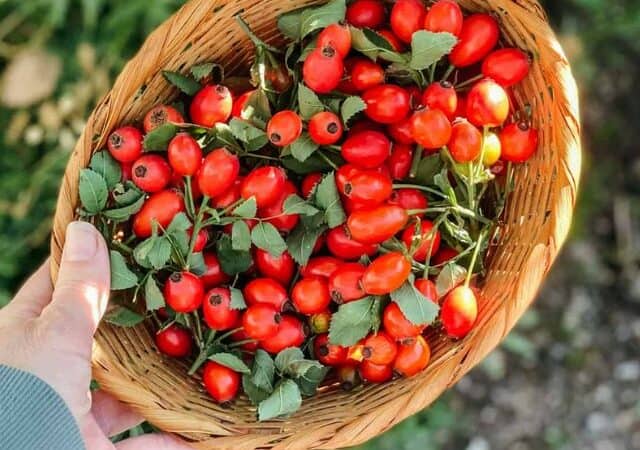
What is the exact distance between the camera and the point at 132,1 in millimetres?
2416

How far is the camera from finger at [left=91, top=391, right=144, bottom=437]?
76.4 inches

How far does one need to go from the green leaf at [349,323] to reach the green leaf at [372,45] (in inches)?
19.1

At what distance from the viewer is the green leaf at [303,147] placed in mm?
1799

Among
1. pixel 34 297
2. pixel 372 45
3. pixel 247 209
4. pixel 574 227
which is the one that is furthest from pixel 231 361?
pixel 574 227

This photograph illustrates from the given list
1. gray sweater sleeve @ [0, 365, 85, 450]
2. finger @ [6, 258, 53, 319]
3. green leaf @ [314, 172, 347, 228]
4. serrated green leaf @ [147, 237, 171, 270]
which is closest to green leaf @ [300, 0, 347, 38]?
green leaf @ [314, 172, 347, 228]

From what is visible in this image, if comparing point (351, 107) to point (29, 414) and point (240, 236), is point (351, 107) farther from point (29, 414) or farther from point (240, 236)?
point (29, 414)

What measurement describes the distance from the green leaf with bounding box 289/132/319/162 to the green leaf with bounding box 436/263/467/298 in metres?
0.36

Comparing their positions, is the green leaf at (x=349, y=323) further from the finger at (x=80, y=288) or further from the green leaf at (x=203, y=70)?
the green leaf at (x=203, y=70)

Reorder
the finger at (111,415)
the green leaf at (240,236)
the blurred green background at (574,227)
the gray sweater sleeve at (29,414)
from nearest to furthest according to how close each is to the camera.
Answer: the gray sweater sleeve at (29,414), the green leaf at (240,236), the finger at (111,415), the blurred green background at (574,227)

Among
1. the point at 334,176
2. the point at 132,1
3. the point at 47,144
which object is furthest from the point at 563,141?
the point at 47,144

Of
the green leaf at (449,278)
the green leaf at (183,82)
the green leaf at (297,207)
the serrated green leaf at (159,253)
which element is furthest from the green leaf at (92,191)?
the green leaf at (449,278)

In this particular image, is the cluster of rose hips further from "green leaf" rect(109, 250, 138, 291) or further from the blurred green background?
the blurred green background

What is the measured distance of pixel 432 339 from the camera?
1.92 m

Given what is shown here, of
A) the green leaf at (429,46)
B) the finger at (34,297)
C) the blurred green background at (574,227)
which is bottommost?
the blurred green background at (574,227)
